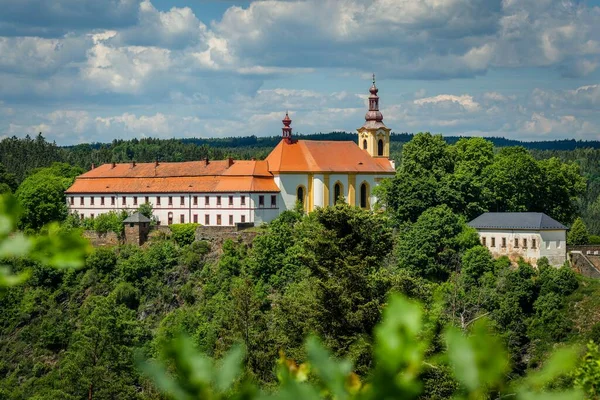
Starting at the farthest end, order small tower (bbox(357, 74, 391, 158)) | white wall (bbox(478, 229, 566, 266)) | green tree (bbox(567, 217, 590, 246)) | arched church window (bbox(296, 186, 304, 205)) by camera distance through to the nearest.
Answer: small tower (bbox(357, 74, 391, 158)) < arched church window (bbox(296, 186, 304, 205)) < green tree (bbox(567, 217, 590, 246)) < white wall (bbox(478, 229, 566, 266))

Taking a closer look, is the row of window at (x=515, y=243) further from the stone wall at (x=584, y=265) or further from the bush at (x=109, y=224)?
the bush at (x=109, y=224)

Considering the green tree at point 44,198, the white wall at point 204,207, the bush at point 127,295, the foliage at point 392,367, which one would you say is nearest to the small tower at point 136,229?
the white wall at point 204,207

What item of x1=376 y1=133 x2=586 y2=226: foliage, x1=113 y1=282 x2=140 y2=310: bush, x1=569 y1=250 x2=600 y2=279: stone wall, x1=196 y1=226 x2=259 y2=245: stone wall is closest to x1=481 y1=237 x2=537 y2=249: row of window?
x1=569 y1=250 x2=600 y2=279: stone wall

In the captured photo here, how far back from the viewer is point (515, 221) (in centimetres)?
5588

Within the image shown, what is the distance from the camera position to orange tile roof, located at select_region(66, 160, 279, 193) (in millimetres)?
68312

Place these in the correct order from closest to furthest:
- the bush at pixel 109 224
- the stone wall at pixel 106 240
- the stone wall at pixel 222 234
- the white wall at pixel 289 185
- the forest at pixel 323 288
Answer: the forest at pixel 323 288 < the stone wall at pixel 222 234 < the bush at pixel 109 224 < the stone wall at pixel 106 240 < the white wall at pixel 289 185

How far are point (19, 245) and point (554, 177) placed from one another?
66.5 metres

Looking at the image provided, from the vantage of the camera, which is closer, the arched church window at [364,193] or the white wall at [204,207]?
the white wall at [204,207]

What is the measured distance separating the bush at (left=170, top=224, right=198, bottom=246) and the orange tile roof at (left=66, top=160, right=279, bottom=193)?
11.8ft

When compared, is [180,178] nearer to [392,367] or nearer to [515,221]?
[515,221]

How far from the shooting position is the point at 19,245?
232 centimetres

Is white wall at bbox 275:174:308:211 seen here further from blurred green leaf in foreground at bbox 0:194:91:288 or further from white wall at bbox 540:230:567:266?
blurred green leaf in foreground at bbox 0:194:91:288

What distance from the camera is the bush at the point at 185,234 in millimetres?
65125

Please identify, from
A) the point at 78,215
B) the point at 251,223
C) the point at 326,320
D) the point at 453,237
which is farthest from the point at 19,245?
the point at 78,215
